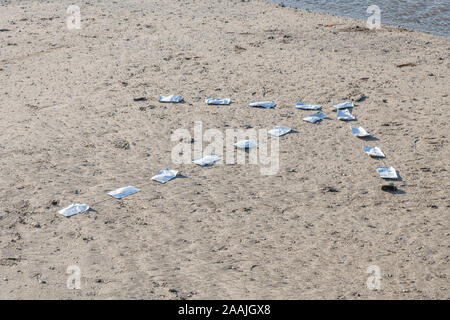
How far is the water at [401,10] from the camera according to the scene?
8.94 m

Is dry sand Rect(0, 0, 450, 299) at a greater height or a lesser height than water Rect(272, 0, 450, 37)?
lesser

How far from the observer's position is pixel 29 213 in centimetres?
395

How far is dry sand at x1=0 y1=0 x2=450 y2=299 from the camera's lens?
3.33 metres

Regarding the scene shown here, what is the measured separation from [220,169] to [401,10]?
21.4 feet

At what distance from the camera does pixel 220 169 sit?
15.1 ft

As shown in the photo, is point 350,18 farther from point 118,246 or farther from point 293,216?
point 118,246

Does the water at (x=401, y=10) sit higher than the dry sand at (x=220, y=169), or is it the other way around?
the water at (x=401, y=10)

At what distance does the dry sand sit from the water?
103cm

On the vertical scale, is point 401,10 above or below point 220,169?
above

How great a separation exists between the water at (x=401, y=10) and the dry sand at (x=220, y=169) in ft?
3.39

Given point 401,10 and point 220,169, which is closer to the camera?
point 220,169

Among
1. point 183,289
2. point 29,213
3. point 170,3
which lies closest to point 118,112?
point 29,213

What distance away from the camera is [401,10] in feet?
31.4
